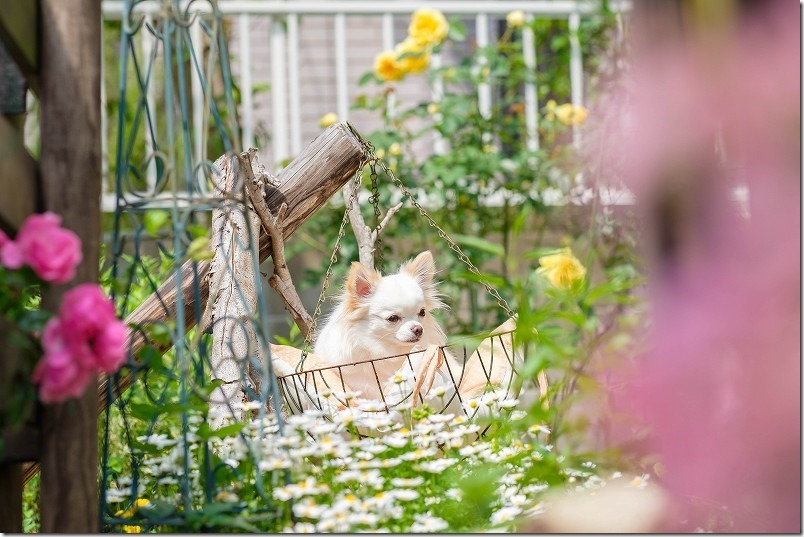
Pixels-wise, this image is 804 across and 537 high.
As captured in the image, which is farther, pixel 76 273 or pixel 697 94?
pixel 76 273

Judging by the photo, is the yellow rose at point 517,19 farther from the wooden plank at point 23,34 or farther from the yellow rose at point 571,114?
the wooden plank at point 23,34

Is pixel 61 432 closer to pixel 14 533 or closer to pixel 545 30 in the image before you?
pixel 14 533

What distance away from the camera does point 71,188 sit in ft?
4.03

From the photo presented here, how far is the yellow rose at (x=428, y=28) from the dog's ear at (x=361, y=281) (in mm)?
1596

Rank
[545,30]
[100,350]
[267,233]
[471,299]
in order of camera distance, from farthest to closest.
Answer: [545,30] → [471,299] → [267,233] → [100,350]

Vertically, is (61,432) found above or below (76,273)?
below

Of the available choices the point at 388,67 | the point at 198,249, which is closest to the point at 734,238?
the point at 198,249

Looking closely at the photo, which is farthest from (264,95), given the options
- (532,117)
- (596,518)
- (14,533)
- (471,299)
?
(596,518)

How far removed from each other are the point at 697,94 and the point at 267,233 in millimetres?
1769

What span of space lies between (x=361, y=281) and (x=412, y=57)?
1641 millimetres

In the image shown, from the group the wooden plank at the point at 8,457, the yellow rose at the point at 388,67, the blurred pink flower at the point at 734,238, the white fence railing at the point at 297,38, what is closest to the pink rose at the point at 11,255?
the wooden plank at the point at 8,457

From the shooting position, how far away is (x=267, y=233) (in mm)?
2084

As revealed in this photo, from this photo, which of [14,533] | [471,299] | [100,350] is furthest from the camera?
[471,299]

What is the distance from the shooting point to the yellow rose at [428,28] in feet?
12.5
